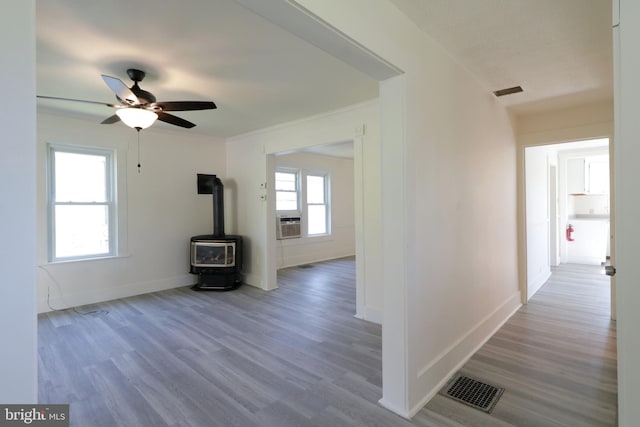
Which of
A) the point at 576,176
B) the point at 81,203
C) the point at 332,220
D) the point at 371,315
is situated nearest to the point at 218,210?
the point at 81,203

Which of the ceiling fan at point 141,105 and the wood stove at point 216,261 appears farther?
the wood stove at point 216,261

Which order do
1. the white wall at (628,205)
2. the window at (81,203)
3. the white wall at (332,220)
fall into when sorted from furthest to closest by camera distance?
the white wall at (332,220)
the window at (81,203)
the white wall at (628,205)

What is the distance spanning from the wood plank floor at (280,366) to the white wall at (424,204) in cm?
28

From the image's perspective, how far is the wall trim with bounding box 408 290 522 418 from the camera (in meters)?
2.14

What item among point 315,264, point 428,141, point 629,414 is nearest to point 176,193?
point 315,264

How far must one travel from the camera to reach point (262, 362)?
269cm

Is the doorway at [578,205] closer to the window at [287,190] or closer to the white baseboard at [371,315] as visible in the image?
the white baseboard at [371,315]

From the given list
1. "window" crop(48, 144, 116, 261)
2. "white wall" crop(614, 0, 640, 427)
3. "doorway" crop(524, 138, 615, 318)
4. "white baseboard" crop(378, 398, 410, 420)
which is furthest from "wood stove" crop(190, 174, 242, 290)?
"doorway" crop(524, 138, 615, 318)

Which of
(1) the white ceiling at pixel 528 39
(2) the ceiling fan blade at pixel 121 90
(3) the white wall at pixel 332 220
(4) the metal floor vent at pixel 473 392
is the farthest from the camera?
(3) the white wall at pixel 332 220

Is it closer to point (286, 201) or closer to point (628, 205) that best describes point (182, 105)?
point (628, 205)

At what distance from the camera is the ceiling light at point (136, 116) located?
2740 mm

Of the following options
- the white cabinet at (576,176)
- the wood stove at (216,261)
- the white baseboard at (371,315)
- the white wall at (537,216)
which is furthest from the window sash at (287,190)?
the white cabinet at (576,176)

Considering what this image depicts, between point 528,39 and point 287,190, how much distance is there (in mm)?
5228

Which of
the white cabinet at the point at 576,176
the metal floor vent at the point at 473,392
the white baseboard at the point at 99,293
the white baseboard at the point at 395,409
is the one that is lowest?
the metal floor vent at the point at 473,392
